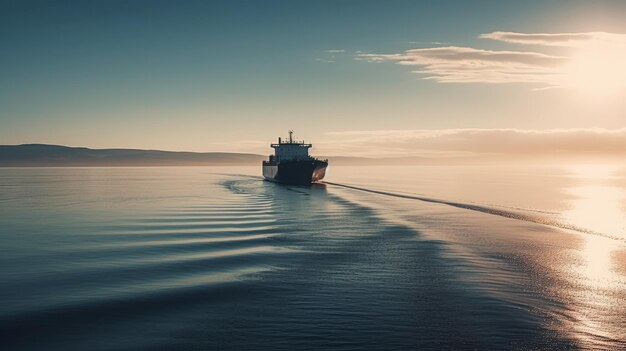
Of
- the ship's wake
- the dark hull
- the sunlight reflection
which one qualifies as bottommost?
the ship's wake

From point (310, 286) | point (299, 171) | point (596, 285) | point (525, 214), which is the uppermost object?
point (299, 171)

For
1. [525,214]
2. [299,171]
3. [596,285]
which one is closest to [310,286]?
[596,285]

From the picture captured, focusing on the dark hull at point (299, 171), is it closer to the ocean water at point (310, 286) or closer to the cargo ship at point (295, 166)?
the cargo ship at point (295, 166)

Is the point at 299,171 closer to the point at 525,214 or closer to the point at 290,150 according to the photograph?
the point at 290,150

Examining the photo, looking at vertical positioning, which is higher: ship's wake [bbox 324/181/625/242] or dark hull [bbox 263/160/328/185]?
dark hull [bbox 263/160/328/185]

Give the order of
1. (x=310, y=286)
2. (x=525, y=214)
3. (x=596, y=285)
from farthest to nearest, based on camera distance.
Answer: (x=525, y=214) → (x=596, y=285) → (x=310, y=286)

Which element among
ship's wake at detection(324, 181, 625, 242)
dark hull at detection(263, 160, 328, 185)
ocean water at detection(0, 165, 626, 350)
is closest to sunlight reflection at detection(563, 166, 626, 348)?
ocean water at detection(0, 165, 626, 350)

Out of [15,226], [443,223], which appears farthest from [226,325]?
[15,226]

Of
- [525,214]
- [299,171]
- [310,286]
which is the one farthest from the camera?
[299,171]

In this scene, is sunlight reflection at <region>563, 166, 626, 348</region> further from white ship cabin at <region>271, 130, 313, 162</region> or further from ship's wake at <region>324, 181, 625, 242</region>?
white ship cabin at <region>271, 130, 313, 162</region>
